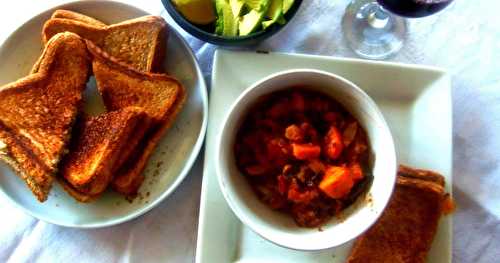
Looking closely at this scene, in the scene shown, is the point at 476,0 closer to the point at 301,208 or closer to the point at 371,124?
the point at 371,124

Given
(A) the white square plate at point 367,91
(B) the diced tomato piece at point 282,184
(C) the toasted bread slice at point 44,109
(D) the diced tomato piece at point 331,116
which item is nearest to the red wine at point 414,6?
(A) the white square plate at point 367,91

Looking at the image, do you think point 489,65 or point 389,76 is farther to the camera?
point 489,65

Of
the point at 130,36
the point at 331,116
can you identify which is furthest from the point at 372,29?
the point at 130,36

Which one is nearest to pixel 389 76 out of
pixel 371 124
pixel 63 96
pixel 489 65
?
pixel 371 124

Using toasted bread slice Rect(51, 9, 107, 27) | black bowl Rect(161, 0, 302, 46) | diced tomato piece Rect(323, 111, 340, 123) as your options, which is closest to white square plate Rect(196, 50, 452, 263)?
black bowl Rect(161, 0, 302, 46)

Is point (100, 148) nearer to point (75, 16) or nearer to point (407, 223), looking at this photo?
point (75, 16)

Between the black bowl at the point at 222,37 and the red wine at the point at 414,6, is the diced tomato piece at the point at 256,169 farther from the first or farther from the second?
the red wine at the point at 414,6
